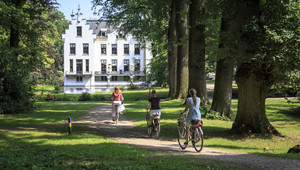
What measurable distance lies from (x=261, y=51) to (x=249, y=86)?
144 cm

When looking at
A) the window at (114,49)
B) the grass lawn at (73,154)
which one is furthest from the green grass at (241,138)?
the window at (114,49)

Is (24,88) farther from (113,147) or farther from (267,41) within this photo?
(267,41)

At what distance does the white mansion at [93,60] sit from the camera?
7025 cm

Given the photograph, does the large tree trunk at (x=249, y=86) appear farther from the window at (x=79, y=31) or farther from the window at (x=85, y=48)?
the window at (x=79, y=31)

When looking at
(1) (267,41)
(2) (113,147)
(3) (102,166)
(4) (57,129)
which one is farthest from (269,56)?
(4) (57,129)

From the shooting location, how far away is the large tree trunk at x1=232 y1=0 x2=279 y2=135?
1215 cm

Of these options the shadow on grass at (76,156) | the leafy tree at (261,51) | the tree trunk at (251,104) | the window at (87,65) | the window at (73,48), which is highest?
the window at (73,48)

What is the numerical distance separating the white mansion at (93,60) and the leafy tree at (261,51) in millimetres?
56560

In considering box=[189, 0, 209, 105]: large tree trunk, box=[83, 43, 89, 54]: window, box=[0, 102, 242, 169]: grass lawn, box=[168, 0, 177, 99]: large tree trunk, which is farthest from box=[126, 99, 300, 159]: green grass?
box=[83, 43, 89, 54]: window

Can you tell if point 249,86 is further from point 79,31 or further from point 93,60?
point 79,31

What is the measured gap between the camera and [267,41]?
11.4 meters

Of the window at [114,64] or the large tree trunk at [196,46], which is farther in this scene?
the window at [114,64]

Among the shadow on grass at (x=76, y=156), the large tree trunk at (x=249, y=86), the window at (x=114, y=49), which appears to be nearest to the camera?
the shadow on grass at (x=76, y=156)

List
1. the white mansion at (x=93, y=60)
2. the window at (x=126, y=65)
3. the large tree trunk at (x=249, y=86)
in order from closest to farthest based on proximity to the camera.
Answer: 1. the large tree trunk at (x=249, y=86)
2. the white mansion at (x=93, y=60)
3. the window at (x=126, y=65)
